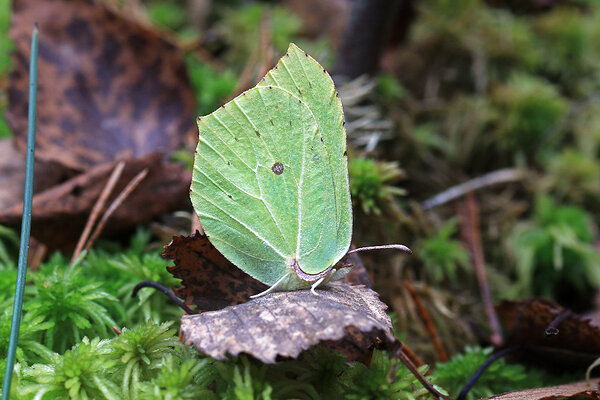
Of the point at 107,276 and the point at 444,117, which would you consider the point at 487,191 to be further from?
the point at 107,276

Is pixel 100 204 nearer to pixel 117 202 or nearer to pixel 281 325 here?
pixel 117 202

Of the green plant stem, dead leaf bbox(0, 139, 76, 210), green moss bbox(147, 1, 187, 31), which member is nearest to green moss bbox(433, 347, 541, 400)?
the green plant stem

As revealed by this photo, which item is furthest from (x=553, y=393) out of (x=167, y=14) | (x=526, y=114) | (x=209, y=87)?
(x=167, y=14)

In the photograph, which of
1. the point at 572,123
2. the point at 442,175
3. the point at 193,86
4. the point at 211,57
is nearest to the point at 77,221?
the point at 193,86

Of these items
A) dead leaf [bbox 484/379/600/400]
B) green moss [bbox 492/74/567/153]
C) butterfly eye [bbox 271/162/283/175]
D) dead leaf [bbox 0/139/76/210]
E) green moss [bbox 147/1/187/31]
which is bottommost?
dead leaf [bbox 484/379/600/400]

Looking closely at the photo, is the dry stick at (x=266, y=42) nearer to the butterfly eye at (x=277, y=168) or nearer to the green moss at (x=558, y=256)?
the butterfly eye at (x=277, y=168)

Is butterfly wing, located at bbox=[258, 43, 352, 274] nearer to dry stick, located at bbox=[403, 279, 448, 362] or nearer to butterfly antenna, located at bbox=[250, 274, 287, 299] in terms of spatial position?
butterfly antenna, located at bbox=[250, 274, 287, 299]
